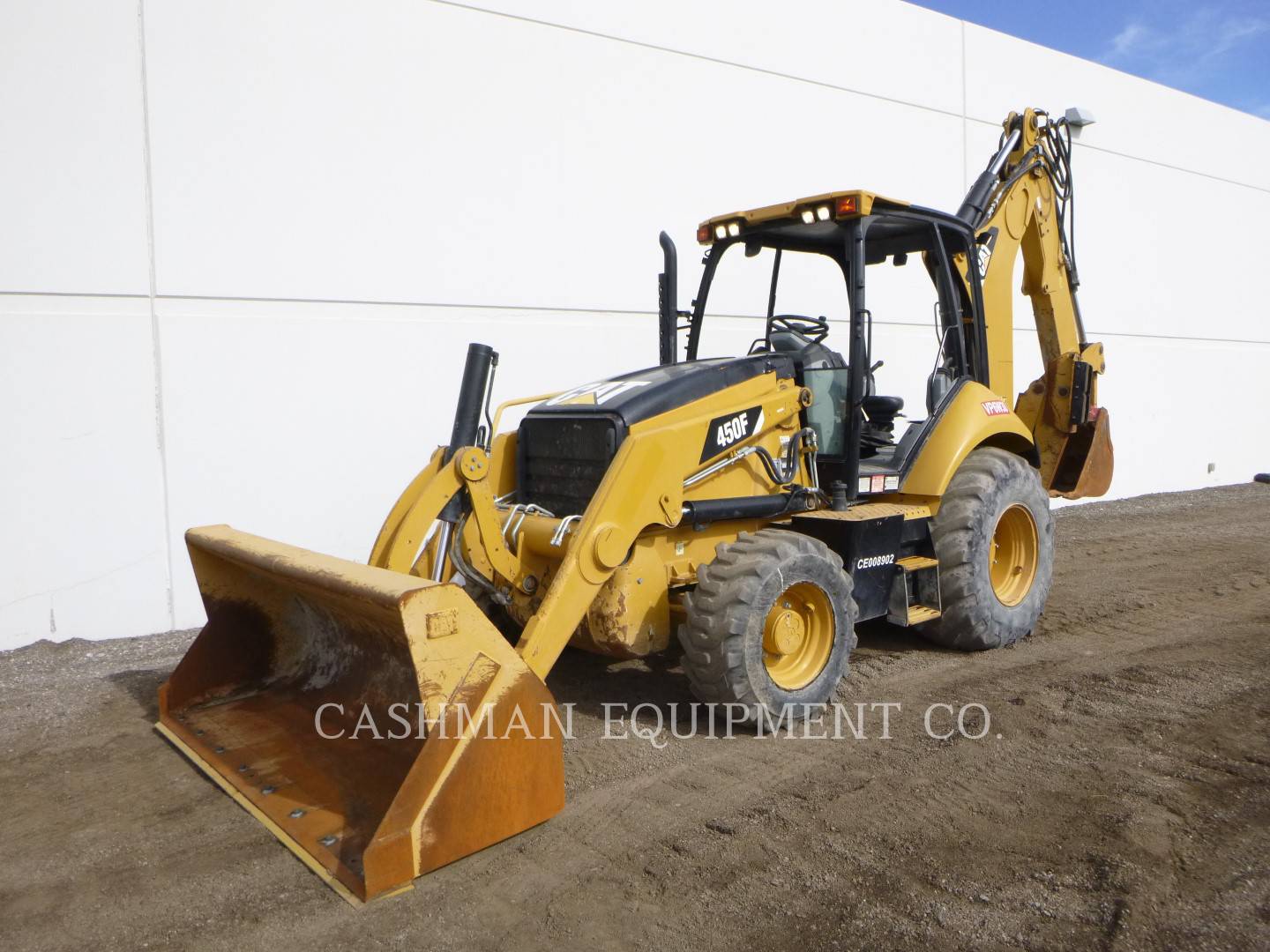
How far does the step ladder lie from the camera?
5234 mm

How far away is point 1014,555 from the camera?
610 cm

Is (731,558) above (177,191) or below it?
below

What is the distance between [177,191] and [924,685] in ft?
17.9

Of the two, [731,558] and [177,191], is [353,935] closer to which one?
[731,558]

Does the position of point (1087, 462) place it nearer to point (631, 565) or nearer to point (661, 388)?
point (661, 388)

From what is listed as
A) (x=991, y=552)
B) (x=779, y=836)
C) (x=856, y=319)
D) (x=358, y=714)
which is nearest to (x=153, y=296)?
(x=358, y=714)

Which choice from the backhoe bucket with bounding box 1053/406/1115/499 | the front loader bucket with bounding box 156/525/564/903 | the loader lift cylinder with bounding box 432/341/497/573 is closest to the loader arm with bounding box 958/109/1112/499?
the backhoe bucket with bounding box 1053/406/1115/499

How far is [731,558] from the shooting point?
167 inches

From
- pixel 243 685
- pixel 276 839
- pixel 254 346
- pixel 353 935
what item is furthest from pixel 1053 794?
pixel 254 346

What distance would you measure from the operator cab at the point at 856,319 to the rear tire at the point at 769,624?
0.81m

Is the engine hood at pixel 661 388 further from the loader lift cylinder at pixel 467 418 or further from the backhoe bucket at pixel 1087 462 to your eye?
the backhoe bucket at pixel 1087 462

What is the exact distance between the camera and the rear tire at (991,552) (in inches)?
214

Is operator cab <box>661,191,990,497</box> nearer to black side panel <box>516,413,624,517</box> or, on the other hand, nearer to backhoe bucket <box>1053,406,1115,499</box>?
black side panel <box>516,413,624,517</box>

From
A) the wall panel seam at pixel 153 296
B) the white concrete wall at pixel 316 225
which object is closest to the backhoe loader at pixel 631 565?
the wall panel seam at pixel 153 296
